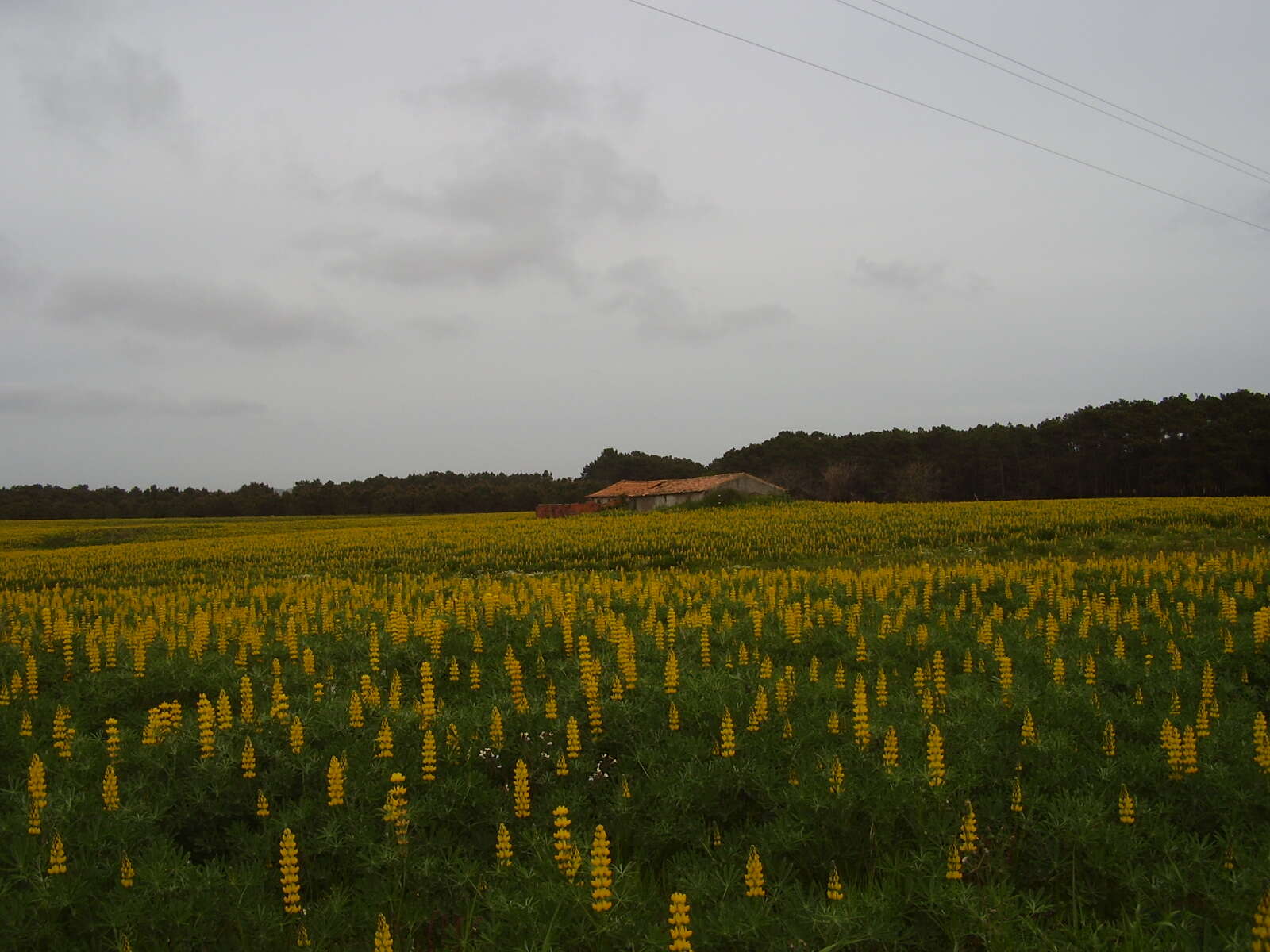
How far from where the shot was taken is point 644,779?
17.9 ft

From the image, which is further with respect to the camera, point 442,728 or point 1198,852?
point 442,728

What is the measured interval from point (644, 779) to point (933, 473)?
252 feet

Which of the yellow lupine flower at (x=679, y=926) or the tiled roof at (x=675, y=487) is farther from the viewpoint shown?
the tiled roof at (x=675, y=487)

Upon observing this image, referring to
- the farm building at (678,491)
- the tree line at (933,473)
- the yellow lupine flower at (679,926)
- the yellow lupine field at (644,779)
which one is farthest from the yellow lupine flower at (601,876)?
the tree line at (933,473)

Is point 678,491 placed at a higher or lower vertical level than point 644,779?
higher

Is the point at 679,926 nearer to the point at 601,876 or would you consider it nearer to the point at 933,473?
the point at 601,876

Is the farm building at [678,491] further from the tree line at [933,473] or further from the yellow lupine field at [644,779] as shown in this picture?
the yellow lupine field at [644,779]

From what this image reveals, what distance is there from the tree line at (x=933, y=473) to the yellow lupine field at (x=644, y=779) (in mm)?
63016

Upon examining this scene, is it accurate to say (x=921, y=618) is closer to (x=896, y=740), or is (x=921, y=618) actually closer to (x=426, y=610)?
(x=896, y=740)

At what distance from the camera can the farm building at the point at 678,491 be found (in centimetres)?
6106

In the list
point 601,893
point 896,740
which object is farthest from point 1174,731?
point 601,893

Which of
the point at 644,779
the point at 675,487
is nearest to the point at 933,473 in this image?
the point at 675,487

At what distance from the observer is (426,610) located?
34.0 ft

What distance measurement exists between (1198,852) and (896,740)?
174cm
